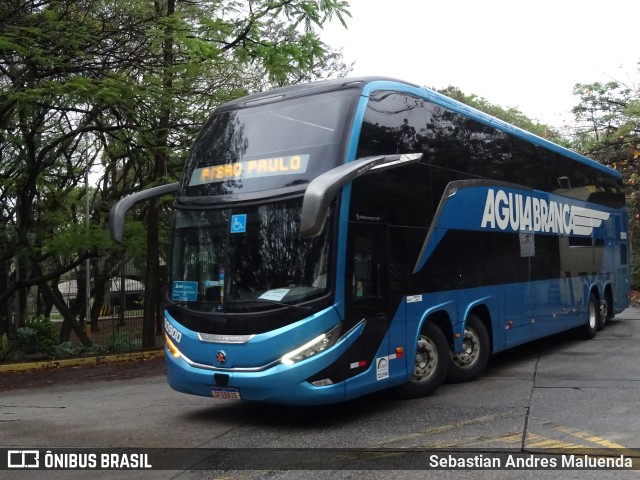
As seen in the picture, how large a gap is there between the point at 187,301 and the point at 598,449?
15.0ft

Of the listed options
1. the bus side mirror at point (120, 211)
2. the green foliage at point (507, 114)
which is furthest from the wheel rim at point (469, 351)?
the green foliage at point (507, 114)

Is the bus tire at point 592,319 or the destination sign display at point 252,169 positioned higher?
the destination sign display at point 252,169

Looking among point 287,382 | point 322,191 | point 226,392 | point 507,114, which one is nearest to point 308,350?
point 287,382

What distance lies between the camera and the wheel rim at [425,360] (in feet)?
27.8

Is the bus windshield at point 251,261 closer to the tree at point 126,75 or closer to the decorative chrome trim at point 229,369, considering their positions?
the decorative chrome trim at point 229,369

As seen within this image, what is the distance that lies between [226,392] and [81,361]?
9.02m

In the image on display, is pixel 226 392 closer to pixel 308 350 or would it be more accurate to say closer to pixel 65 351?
pixel 308 350

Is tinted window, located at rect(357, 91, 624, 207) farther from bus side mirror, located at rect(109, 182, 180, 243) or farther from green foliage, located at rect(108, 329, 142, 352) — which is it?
green foliage, located at rect(108, 329, 142, 352)

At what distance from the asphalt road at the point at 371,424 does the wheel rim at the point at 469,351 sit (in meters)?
0.31

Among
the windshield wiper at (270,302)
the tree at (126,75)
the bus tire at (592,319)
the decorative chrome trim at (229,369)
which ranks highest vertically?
the tree at (126,75)

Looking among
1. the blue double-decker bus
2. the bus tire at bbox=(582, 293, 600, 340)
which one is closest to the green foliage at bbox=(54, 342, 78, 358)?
the blue double-decker bus

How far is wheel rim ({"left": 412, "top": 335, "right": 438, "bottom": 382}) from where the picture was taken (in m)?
8.48

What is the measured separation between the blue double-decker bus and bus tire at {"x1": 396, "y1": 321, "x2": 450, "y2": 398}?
20mm

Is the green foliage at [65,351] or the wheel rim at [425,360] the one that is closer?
the wheel rim at [425,360]
